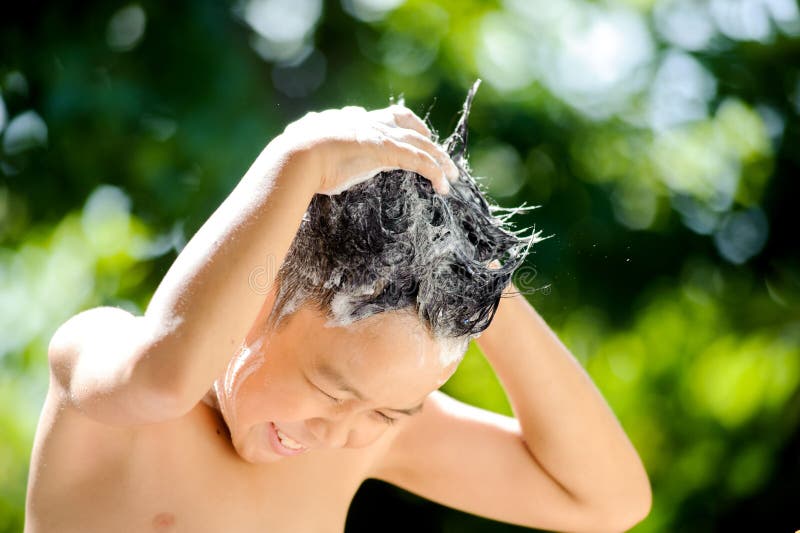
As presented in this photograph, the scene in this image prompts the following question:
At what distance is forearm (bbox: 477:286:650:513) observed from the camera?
106 centimetres

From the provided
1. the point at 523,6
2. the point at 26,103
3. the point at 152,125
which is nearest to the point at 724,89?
the point at 523,6

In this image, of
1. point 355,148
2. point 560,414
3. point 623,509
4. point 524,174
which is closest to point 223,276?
point 355,148

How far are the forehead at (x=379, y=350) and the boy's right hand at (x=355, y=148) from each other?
12cm

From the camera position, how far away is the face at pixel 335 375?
80 cm

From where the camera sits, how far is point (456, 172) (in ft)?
2.71

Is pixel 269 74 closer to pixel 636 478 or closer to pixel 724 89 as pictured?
pixel 724 89

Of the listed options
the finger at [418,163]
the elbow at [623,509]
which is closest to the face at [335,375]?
the finger at [418,163]

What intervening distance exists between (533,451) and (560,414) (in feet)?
0.22

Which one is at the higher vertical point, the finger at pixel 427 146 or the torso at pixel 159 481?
the finger at pixel 427 146

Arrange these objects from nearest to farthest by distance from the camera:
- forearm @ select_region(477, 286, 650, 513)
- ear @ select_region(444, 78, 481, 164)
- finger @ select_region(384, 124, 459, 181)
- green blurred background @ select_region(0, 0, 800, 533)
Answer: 1. finger @ select_region(384, 124, 459, 181)
2. ear @ select_region(444, 78, 481, 164)
3. forearm @ select_region(477, 286, 650, 513)
4. green blurred background @ select_region(0, 0, 800, 533)

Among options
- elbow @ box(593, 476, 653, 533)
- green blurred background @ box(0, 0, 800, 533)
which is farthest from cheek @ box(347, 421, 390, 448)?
green blurred background @ box(0, 0, 800, 533)

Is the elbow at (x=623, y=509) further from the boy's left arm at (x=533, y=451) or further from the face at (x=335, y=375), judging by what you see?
the face at (x=335, y=375)

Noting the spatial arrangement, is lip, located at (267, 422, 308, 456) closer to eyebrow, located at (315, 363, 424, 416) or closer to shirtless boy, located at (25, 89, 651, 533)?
shirtless boy, located at (25, 89, 651, 533)

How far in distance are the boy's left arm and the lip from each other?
204mm
